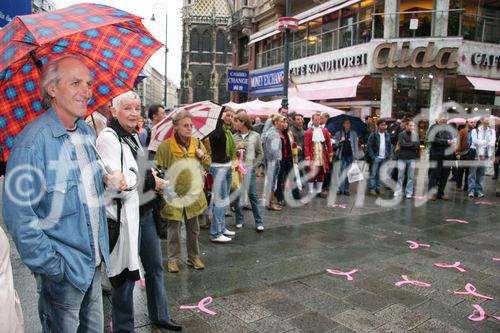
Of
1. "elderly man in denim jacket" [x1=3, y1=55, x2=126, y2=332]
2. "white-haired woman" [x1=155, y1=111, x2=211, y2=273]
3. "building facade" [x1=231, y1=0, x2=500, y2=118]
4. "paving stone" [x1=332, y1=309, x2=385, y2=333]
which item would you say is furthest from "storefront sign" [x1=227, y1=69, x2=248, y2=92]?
"elderly man in denim jacket" [x1=3, y1=55, x2=126, y2=332]

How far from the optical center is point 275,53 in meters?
27.6

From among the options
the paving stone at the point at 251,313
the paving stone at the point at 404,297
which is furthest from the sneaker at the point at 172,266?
the paving stone at the point at 404,297

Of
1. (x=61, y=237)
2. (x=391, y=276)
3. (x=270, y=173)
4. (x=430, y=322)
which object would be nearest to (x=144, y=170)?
(x=61, y=237)

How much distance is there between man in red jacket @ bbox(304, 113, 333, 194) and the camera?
9469mm

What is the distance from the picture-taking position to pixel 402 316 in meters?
3.71

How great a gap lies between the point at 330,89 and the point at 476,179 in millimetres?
10916

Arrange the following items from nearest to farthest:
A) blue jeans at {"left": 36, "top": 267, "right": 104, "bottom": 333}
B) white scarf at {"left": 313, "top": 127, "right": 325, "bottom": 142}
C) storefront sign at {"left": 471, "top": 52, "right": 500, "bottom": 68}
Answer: blue jeans at {"left": 36, "top": 267, "right": 104, "bottom": 333} < white scarf at {"left": 313, "top": 127, "right": 325, "bottom": 142} < storefront sign at {"left": 471, "top": 52, "right": 500, "bottom": 68}

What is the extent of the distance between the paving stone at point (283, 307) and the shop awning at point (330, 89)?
15.6 m

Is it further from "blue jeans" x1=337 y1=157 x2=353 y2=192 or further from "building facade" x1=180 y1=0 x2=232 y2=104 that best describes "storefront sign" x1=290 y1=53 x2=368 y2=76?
"building facade" x1=180 y1=0 x2=232 y2=104

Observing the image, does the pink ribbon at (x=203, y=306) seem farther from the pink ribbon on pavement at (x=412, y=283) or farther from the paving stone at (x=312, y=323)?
the pink ribbon on pavement at (x=412, y=283)

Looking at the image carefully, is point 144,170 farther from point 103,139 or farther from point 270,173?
point 270,173

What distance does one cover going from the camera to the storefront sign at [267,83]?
25.7 m

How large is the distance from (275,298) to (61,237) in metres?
2.47

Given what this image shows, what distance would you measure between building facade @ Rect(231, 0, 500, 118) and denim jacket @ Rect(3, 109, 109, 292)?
16243 millimetres
